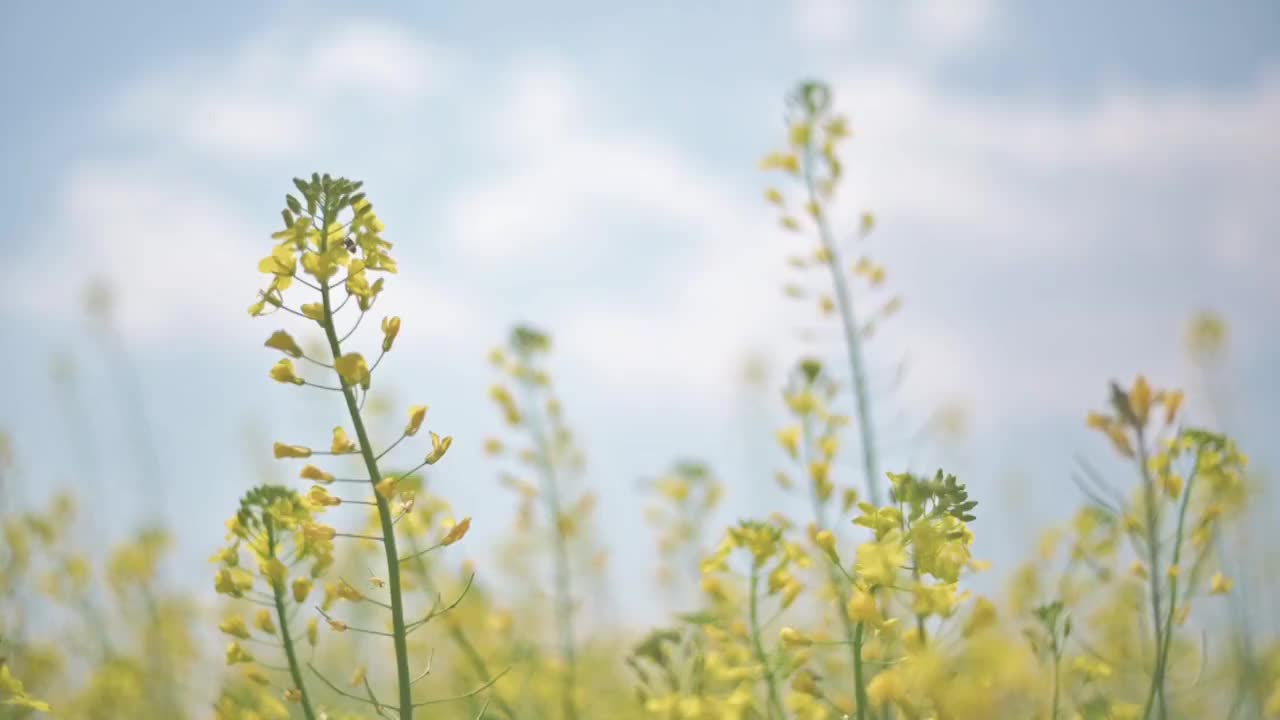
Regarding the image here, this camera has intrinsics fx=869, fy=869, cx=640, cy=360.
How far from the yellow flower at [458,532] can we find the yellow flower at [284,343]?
25.0 inches

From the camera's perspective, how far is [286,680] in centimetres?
649

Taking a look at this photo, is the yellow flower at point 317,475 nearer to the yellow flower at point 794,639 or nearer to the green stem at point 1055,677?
the yellow flower at point 794,639

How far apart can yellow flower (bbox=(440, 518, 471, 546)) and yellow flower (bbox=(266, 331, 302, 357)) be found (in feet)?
2.09

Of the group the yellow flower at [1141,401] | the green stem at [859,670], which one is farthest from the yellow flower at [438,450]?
the yellow flower at [1141,401]

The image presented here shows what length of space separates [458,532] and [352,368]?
23.5 inches

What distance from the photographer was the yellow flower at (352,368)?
2107mm

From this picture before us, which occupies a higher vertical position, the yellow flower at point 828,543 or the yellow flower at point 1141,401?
the yellow flower at point 1141,401

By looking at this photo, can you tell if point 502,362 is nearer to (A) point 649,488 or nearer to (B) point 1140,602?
(A) point 649,488

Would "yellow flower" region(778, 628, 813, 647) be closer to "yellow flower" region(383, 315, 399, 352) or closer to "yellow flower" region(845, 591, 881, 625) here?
"yellow flower" region(845, 591, 881, 625)

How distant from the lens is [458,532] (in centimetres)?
244

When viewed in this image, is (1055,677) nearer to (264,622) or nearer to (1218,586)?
(1218,586)

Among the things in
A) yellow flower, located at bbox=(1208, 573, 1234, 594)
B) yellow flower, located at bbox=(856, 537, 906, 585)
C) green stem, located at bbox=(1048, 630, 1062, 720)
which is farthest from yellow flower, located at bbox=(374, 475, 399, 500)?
yellow flower, located at bbox=(1208, 573, 1234, 594)

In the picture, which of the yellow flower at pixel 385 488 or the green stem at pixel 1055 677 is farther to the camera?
the green stem at pixel 1055 677

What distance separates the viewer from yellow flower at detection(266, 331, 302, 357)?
88.9 inches
